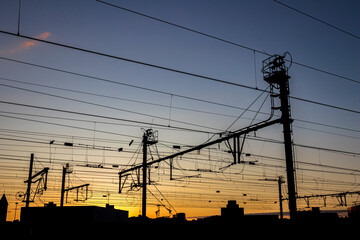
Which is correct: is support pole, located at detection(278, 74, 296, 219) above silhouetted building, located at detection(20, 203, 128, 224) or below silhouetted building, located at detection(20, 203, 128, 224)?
above

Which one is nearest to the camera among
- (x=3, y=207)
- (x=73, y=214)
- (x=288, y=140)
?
(x=288, y=140)

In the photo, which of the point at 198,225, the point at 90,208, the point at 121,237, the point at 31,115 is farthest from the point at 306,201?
the point at 31,115

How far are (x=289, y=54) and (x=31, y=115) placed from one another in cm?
1441

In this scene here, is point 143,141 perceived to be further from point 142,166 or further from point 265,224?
point 265,224

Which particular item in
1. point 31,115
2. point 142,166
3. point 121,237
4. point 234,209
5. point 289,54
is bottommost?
point 121,237

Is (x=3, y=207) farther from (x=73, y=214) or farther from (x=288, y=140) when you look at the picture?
(x=288, y=140)

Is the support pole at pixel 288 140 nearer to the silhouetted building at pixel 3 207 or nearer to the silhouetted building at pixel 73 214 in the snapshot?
the silhouetted building at pixel 73 214

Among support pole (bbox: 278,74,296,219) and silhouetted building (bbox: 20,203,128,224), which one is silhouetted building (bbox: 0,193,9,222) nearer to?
silhouetted building (bbox: 20,203,128,224)

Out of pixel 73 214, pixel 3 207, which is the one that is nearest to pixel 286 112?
pixel 73 214

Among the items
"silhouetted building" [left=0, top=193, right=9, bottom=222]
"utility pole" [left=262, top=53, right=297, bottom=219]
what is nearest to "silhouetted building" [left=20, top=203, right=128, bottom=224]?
"silhouetted building" [left=0, top=193, right=9, bottom=222]

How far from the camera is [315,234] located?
1612 centimetres

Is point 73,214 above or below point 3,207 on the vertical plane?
below

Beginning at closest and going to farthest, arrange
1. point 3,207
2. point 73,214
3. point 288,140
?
1. point 288,140
2. point 73,214
3. point 3,207

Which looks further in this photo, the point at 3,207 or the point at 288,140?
the point at 3,207
